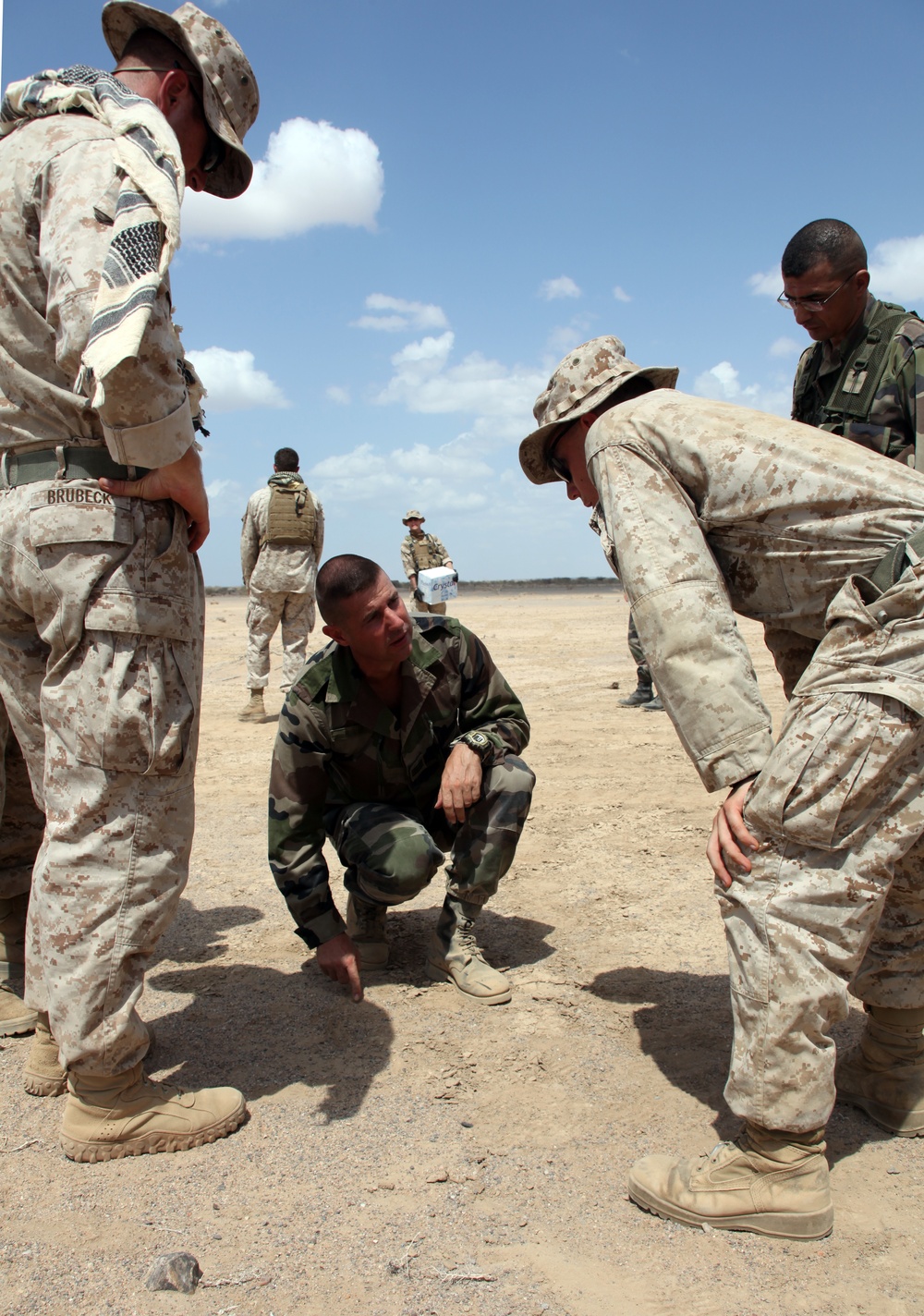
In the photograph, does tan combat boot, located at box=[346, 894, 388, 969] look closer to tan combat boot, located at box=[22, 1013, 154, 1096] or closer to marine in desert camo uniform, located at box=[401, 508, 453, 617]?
tan combat boot, located at box=[22, 1013, 154, 1096]

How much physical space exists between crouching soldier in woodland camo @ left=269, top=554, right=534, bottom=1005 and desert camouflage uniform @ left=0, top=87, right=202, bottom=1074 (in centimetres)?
79

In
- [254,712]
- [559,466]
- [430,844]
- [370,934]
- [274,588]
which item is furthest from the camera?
[274,588]

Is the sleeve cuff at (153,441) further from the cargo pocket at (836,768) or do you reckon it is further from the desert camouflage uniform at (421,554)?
the desert camouflage uniform at (421,554)

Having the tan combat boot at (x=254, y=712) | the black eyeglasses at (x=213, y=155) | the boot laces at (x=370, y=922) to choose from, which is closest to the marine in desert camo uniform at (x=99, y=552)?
the black eyeglasses at (x=213, y=155)

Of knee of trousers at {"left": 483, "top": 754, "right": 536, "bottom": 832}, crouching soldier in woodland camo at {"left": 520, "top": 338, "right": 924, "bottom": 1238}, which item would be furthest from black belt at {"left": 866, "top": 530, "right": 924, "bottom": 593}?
knee of trousers at {"left": 483, "top": 754, "right": 536, "bottom": 832}

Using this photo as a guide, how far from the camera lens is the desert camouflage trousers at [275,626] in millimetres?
8359

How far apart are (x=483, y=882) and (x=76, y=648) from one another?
1520 millimetres

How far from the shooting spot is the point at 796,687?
2092 millimetres

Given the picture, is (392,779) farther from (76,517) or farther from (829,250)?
(829,250)

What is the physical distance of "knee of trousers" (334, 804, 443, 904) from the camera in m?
2.97

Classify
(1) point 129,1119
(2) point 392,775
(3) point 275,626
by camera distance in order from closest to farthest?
(1) point 129,1119
(2) point 392,775
(3) point 275,626

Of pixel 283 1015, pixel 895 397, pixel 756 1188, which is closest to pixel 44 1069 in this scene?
pixel 283 1015

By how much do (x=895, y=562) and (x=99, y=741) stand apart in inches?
66.2

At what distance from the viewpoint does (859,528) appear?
6.59 feet
